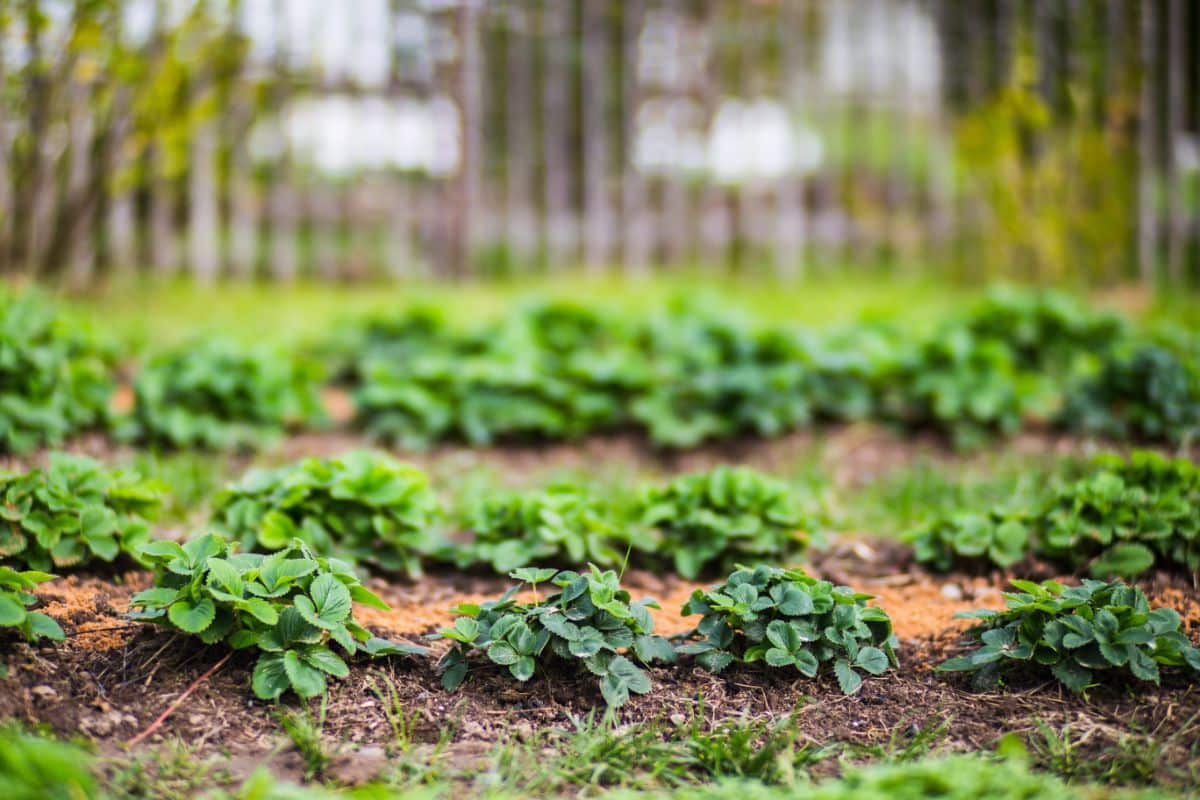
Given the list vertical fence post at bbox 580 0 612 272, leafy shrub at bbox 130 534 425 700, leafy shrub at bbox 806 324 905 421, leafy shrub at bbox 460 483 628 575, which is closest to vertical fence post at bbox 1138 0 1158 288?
→ leafy shrub at bbox 806 324 905 421

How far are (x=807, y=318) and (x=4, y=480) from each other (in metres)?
3.46

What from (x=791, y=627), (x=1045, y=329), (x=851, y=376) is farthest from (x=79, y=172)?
(x=1045, y=329)

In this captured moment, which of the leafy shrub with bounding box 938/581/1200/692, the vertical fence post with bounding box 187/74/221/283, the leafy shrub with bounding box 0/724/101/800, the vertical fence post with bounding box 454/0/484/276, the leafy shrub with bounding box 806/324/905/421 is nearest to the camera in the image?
the leafy shrub with bounding box 0/724/101/800

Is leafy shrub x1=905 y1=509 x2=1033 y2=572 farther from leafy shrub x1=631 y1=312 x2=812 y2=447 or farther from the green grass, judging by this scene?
the green grass

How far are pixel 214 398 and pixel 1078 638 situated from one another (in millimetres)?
2460

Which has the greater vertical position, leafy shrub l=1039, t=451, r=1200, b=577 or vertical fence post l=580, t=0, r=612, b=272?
vertical fence post l=580, t=0, r=612, b=272

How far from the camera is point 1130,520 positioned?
2.21m

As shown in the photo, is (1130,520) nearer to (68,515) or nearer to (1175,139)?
(68,515)

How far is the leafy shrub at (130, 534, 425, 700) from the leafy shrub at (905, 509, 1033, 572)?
1321mm

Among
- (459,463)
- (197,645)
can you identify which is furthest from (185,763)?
(459,463)

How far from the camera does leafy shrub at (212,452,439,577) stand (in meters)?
2.19

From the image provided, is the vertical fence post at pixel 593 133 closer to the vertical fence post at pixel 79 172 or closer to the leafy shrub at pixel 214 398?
the vertical fence post at pixel 79 172

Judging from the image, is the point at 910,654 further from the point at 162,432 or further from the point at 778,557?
the point at 162,432

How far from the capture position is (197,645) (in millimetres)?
1832
